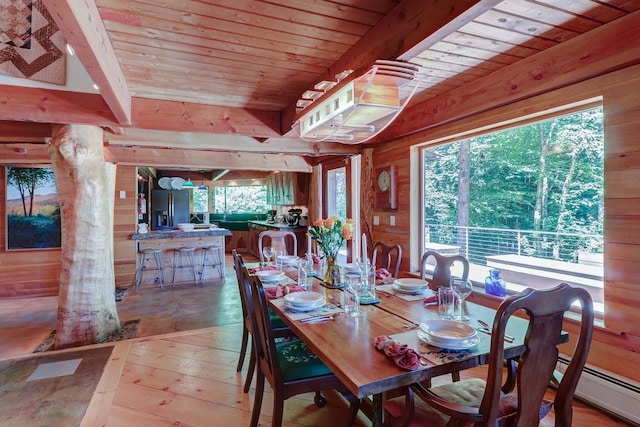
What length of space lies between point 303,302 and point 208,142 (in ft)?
9.21

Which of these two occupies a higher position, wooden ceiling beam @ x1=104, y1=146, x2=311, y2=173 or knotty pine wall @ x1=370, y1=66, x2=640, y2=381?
wooden ceiling beam @ x1=104, y1=146, x2=311, y2=173

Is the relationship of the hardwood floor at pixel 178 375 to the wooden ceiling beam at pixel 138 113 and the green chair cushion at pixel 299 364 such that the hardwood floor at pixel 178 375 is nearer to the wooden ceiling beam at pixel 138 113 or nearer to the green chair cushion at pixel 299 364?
the green chair cushion at pixel 299 364

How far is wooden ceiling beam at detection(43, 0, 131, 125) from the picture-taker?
128 centimetres

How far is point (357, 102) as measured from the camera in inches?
73.3

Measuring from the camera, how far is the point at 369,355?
138 cm

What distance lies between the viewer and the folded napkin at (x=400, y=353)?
4.13 ft

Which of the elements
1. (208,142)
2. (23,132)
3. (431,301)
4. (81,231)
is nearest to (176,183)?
(23,132)

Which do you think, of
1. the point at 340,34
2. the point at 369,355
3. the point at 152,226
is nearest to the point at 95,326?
the point at 369,355

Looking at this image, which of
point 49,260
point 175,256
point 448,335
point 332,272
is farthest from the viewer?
point 175,256

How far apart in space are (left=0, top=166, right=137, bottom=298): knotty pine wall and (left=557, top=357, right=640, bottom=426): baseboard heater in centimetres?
631

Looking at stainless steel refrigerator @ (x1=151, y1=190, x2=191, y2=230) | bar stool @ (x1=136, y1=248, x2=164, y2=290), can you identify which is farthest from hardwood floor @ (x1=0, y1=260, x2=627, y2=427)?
stainless steel refrigerator @ (x1=151, y1=190, x2=191, y2=230)

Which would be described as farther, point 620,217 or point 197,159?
point 197,159

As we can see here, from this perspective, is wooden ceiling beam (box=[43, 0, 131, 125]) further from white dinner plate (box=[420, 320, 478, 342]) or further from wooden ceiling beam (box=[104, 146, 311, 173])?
wooden ceiling beam (box=[104, 146, 311, 173])

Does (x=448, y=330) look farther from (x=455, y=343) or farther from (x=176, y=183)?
(x=176, y=183)
